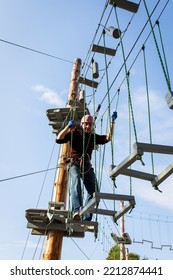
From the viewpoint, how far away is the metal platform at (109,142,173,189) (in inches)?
85.4

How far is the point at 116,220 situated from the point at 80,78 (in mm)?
4249

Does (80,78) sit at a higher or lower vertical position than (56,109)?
higher

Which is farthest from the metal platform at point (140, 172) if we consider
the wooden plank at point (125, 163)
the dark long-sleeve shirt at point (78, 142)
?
the dark long-sleeve shirt at point (78, 142)

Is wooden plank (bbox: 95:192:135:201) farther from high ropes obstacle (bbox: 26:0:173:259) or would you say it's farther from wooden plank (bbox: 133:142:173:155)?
wooden plank (bbox: 133:142:173:155)

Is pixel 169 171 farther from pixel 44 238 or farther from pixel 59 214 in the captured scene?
pixel 44 238

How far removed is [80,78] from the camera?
6.67 m

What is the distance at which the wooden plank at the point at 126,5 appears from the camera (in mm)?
3572

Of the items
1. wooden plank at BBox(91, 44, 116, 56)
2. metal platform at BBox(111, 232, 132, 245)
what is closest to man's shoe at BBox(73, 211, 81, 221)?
wooden plank at BBox(91, 44, 116, 56)

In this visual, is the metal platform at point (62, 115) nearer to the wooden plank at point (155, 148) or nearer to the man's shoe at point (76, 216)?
the man's shoe at point (76, 216)

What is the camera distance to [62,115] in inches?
235

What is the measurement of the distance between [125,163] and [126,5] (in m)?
2.18

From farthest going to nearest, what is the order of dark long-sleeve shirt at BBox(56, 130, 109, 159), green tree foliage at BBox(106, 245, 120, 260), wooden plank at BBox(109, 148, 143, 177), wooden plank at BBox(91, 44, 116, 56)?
green tree foliage at BBox(106, 245, 120, 260) < wooden plank at BBox(91, 44, 116, 56) < dark long-sleeve shirt at BBox(56, 130, 109, 159) < wooden plank at BBox(109, 148, 143, 177)

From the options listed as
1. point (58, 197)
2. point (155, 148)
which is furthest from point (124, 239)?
point (155, 148)
